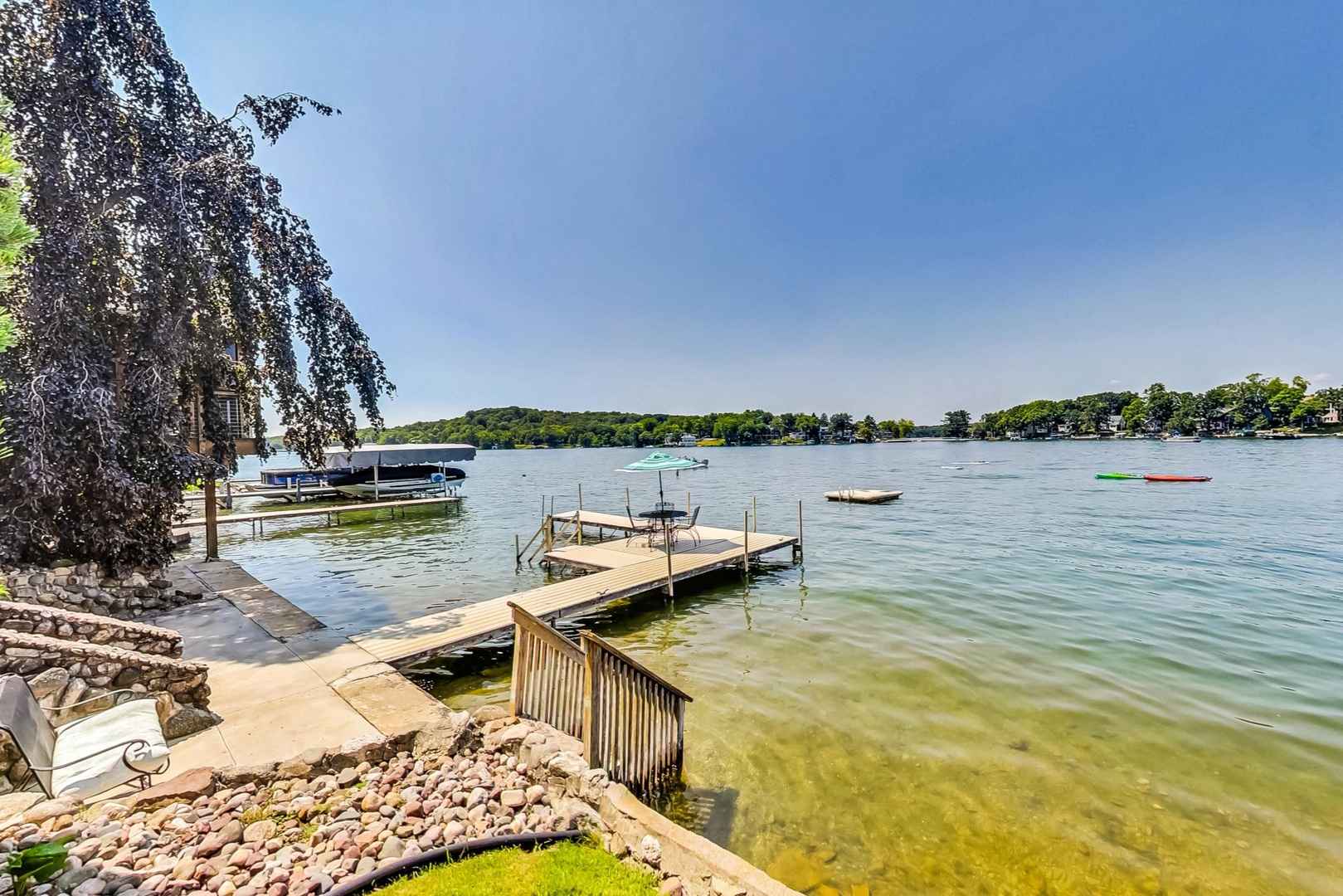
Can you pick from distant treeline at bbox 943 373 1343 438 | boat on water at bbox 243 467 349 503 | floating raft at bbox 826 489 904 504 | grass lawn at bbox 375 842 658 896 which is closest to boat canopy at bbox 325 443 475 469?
boat on water at bbox 243 467 349 503

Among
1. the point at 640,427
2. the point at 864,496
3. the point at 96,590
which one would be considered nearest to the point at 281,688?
the point at 96,590

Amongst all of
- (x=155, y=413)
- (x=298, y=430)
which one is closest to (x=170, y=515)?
(x=155, y=413)

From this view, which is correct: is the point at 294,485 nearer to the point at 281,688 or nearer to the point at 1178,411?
the point at 281,688

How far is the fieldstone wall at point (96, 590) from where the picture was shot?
267 inches

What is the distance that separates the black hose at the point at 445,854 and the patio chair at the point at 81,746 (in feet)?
6.53

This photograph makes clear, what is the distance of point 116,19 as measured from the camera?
8195 millimetres

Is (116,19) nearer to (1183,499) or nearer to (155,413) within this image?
(155,413)

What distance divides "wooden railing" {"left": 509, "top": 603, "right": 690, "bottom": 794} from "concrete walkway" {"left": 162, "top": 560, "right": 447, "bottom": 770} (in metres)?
1.00

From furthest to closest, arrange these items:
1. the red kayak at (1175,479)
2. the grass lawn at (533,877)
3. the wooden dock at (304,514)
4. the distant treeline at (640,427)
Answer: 1. the distant treeline at (640,427)
2. the red kayak at (1175,479)
3. the wooden dock at (304,514)
4. the grass lawn at (533,877)

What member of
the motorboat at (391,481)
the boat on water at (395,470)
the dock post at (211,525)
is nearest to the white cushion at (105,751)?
the dock post at (211,525)

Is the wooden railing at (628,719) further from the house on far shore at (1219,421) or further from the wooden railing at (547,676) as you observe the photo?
the house on far shore at (1219,421)

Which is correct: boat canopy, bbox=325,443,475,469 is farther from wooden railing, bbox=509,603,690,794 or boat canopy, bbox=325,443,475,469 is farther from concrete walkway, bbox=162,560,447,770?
wooden railing, bbox=509,603,690,794

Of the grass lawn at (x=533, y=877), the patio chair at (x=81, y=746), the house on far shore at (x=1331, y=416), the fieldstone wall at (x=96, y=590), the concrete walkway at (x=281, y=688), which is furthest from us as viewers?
the house on far shore at (x=1331, y=416)

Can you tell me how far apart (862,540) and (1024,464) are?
48.1m
